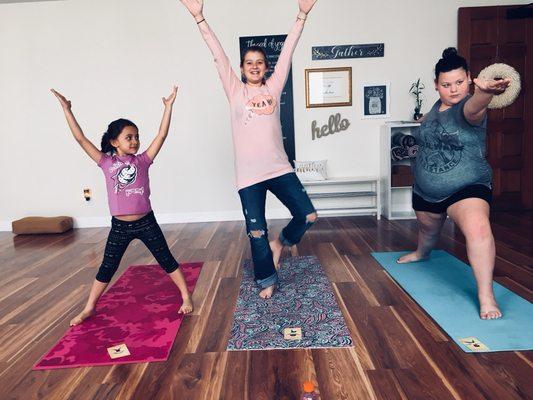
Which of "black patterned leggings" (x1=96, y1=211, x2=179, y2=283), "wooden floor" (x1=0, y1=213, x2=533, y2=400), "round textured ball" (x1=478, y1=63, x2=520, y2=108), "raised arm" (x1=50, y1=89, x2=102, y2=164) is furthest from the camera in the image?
"black patterned leggings" (x1=96, y1=211, x2=179, y2=283)

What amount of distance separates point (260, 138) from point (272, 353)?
113cm

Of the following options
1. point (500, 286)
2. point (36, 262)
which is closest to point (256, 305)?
point (500, 286)

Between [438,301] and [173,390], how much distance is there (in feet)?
4.71

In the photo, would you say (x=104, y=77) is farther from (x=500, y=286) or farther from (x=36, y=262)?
(x=500, y=286)

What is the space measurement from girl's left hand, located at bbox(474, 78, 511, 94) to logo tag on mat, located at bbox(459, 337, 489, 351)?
1067 mm

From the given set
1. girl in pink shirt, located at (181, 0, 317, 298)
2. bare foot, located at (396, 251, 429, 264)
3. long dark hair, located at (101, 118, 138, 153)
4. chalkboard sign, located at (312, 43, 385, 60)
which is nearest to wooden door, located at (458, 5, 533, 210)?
chalkboard sign, located at (312, 43, 385, 60)

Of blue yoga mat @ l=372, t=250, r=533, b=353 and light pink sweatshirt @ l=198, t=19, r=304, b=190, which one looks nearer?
blue yoga mat @ l=372, t=250, r=533, b=353

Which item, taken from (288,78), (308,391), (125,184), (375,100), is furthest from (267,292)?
(375,100)

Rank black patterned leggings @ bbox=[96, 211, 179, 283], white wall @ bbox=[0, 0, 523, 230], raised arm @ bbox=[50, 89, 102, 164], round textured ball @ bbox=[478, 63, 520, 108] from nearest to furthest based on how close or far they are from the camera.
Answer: round textured ball @ bbox=[478, 63, 520, 108] < raised arm @ bbox=[50, 89, 102, 164] < black patterned leggings @ bbox=[96, 211, 179, 283] < white wall @ bbox=[0, 0, 523, 230]

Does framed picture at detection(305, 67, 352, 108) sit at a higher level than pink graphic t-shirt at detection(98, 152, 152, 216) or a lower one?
higher

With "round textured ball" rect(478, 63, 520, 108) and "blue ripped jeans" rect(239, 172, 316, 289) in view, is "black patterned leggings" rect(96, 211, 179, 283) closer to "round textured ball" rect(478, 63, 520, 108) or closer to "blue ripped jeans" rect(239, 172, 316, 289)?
"blue ripped jeans" rect(239, 172, 316, 289)

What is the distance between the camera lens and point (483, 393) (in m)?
1.41

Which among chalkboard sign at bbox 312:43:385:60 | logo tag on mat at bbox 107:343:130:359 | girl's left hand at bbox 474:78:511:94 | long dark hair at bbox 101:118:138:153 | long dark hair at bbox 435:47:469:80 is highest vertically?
chalkboard sign at bbox 312:43:385:60

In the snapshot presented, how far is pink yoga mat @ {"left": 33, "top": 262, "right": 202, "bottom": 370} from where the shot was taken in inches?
70.2
